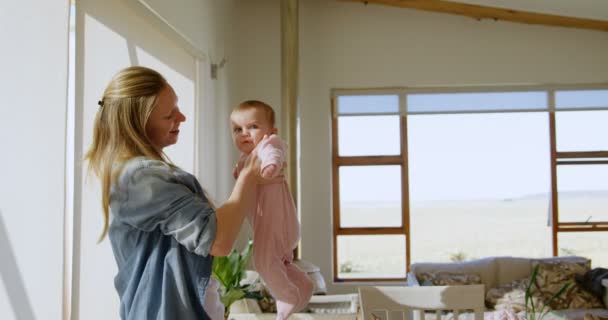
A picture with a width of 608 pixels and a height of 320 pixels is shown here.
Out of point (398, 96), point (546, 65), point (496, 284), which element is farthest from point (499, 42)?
point (496, 284)

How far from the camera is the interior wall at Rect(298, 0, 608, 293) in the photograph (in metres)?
6.06

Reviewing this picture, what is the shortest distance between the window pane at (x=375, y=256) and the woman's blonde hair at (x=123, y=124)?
511 cm

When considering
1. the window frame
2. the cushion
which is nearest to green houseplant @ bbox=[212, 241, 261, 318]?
the cushion

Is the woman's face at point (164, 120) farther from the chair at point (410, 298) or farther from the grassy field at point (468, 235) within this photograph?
the grassy field at point (468, 235)

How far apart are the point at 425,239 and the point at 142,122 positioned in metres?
5.30

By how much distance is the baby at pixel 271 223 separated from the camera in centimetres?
150

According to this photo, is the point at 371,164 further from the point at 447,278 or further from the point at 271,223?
the point at 271,223

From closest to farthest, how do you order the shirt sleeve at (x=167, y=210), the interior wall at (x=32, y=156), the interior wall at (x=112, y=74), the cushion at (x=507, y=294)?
the shirt sleeve at (x=167, y=210) < the interior wall at (x=32, y=156) < the interior wall at (x=112, y=74) < the cushion at (x=507, y=294)

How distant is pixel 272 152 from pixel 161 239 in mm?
322

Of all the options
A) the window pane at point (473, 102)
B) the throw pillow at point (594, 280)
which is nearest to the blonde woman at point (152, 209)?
the throw pillow at point (594, 280)

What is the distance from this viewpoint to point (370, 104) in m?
6.13

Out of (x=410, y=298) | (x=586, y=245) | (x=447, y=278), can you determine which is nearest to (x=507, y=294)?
(x=447, y=278)

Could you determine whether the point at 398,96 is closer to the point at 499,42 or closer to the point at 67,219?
the point at 499,42

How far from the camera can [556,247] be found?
608 cm
